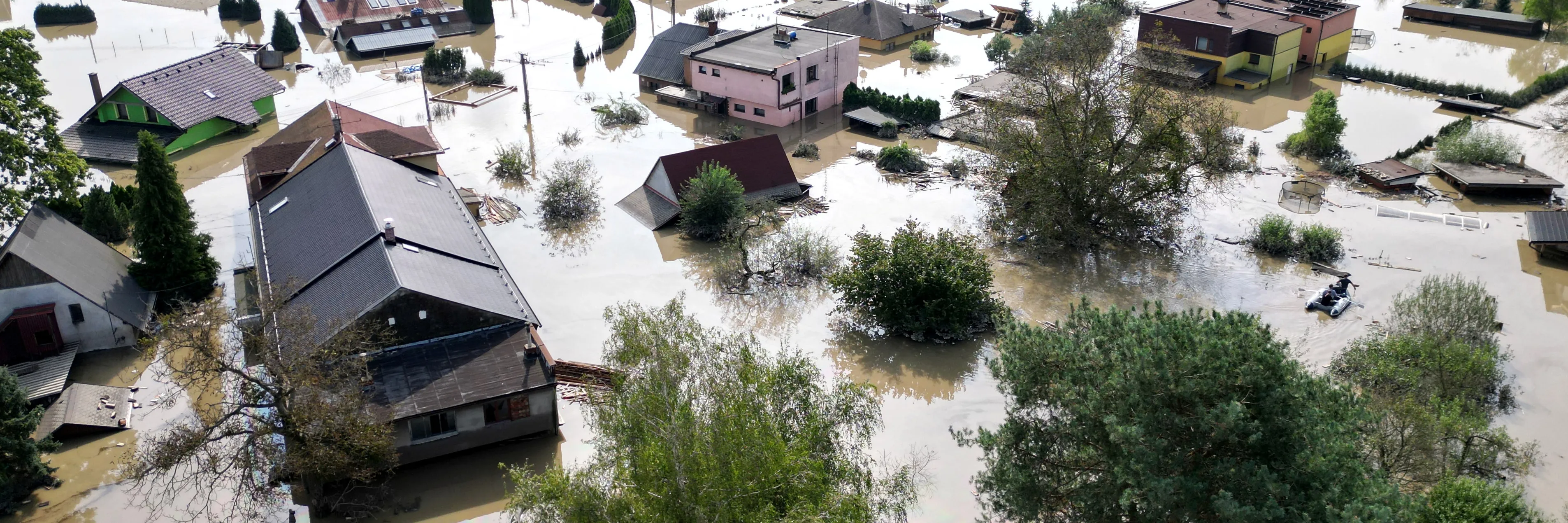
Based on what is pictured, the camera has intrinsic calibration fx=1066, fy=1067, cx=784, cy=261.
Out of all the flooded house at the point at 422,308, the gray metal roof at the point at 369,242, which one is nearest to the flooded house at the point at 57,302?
the flooded house at the point at 422,308

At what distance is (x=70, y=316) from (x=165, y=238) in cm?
301

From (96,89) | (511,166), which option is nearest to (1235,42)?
(511,166)

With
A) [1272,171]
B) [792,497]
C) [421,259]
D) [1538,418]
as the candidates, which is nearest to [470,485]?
[421,259]

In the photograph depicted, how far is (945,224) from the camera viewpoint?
1419 inches

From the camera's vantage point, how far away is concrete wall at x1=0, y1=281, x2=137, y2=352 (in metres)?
25.3

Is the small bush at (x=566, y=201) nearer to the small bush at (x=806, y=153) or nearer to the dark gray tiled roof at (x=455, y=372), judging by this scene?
the small bush at (x=806, y=153)

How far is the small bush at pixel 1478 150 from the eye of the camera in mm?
39281

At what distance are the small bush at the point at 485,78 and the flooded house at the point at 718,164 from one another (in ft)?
55.1

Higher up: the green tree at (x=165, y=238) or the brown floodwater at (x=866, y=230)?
the green tree at (x=165, y=238)

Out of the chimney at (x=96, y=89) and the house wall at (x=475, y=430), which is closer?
the house wall at (x=475, y=430)

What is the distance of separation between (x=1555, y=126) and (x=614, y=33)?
45161 millimetres

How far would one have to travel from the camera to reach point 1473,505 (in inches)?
701

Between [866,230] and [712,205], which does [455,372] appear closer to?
[712,205]

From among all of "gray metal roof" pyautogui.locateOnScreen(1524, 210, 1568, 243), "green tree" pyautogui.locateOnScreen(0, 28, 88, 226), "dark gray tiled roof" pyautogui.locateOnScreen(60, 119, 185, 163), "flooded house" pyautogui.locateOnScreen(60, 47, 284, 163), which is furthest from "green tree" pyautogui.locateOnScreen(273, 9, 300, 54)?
"gray metal roof" pyautogui.locateOnScreen(1524, 210, 1568, 243)
